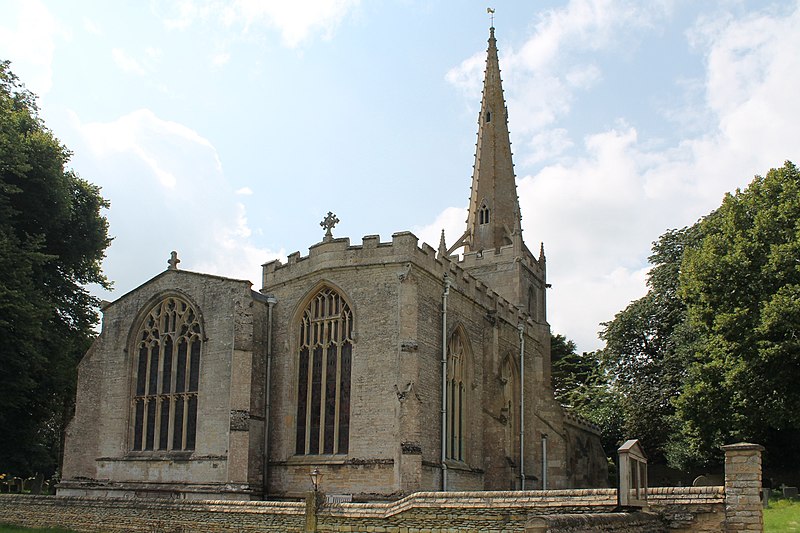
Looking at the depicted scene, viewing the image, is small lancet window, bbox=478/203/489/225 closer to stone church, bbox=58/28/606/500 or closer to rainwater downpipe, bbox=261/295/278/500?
stone church, bbox=58/28/606/500

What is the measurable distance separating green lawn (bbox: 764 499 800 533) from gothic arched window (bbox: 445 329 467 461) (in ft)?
29.9

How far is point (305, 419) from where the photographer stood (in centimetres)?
2417

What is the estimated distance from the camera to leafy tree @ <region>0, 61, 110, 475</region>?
1074 inches

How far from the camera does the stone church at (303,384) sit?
74.8 ft

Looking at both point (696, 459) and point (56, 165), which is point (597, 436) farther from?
point (56, 165)

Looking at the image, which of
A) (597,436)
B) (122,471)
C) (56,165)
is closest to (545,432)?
(597,436)

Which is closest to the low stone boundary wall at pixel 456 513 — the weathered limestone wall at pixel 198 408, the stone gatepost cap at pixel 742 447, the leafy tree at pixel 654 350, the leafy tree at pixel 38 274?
the stone gatepost cap at pixel 742 447

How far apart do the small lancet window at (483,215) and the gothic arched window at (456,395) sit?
1340 cm

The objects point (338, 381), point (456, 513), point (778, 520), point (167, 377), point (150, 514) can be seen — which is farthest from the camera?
point (167, 377)

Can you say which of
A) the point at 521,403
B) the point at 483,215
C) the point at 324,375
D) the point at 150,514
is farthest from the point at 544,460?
the point at 150,514

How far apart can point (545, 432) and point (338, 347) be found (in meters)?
11.4

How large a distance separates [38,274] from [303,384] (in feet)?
41.5

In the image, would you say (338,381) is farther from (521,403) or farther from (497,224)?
(497,224)

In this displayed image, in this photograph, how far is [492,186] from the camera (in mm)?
39281
